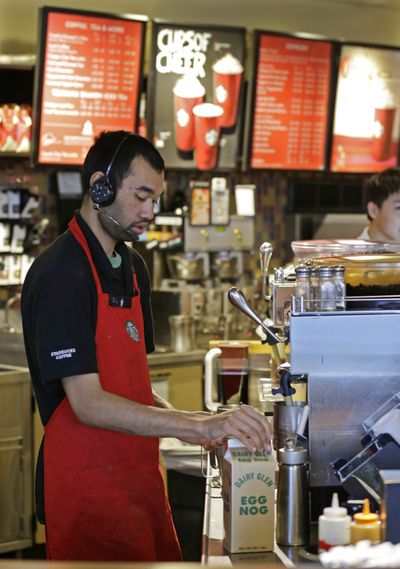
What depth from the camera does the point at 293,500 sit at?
2.30m

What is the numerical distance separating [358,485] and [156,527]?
0.62 metres

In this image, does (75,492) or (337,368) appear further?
(75,492)

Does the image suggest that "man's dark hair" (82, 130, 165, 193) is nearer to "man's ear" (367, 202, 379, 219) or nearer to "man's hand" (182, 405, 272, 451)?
"man's hand" (182, 405, 272, 451)

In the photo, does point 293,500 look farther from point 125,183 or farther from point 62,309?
point 125,183

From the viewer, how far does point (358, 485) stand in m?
2.41

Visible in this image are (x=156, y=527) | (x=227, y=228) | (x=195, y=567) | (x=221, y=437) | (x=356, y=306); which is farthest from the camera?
(x=227, y=228)

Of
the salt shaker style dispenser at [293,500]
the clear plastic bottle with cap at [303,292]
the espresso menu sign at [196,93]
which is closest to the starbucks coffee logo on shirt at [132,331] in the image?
the clear plastic bottle with cap at [303,292]

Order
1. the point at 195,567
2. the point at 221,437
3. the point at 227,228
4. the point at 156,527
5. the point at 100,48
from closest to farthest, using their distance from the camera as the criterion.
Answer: the point at 195,567, the point at 221,437, the point at 156,527, the point at 100,48, the point at 227,228

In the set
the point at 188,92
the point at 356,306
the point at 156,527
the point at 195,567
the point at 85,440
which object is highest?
the point at 188,92

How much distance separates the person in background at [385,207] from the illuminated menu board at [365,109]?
2.35 metres

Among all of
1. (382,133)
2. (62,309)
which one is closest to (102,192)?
(62,309)

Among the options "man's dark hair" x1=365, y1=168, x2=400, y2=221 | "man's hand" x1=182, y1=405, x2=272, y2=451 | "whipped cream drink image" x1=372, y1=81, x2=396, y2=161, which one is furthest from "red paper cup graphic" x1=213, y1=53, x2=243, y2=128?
"man's hand" x1=182, y1=405, x2=272, y2=451

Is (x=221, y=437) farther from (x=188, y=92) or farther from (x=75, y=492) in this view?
(x=188, y=92)

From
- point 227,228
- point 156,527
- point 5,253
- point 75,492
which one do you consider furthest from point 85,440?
point 227,228
